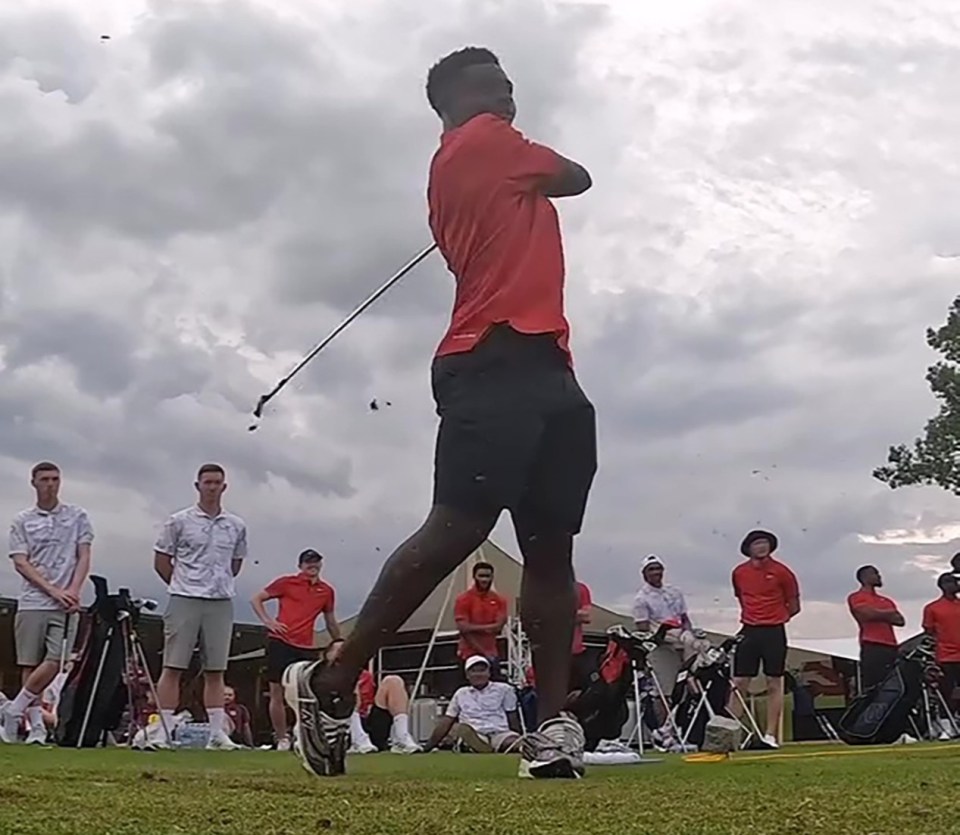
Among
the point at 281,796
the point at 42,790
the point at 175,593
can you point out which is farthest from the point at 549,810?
the point at 175,593

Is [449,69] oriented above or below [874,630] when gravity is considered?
above

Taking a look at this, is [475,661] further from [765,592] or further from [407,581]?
[407,581]

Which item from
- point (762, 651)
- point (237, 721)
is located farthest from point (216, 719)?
point (237, 721)

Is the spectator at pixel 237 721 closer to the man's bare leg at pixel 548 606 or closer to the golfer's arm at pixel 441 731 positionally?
the golfer's arm at pixel 441 731

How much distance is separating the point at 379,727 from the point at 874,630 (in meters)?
3.96

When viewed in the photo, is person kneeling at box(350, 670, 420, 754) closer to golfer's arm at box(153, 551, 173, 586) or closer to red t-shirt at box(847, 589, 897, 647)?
golfer's arm at box(153, 551, 173, 586)

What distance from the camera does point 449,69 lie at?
3951 mm

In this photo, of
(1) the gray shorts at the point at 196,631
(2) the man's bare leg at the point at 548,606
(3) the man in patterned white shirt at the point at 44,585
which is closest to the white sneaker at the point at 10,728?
(3) the man in patterned white shirt at the point at 44,585

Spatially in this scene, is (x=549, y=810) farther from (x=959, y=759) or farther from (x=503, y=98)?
(x=959, y=759)

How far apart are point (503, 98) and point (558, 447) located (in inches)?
39.0

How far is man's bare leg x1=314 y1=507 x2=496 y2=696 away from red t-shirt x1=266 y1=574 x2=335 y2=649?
263 inches

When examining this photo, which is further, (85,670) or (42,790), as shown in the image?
(85,670)

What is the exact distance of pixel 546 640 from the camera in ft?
12.4

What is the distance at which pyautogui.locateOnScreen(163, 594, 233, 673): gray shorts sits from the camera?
25.4ft
